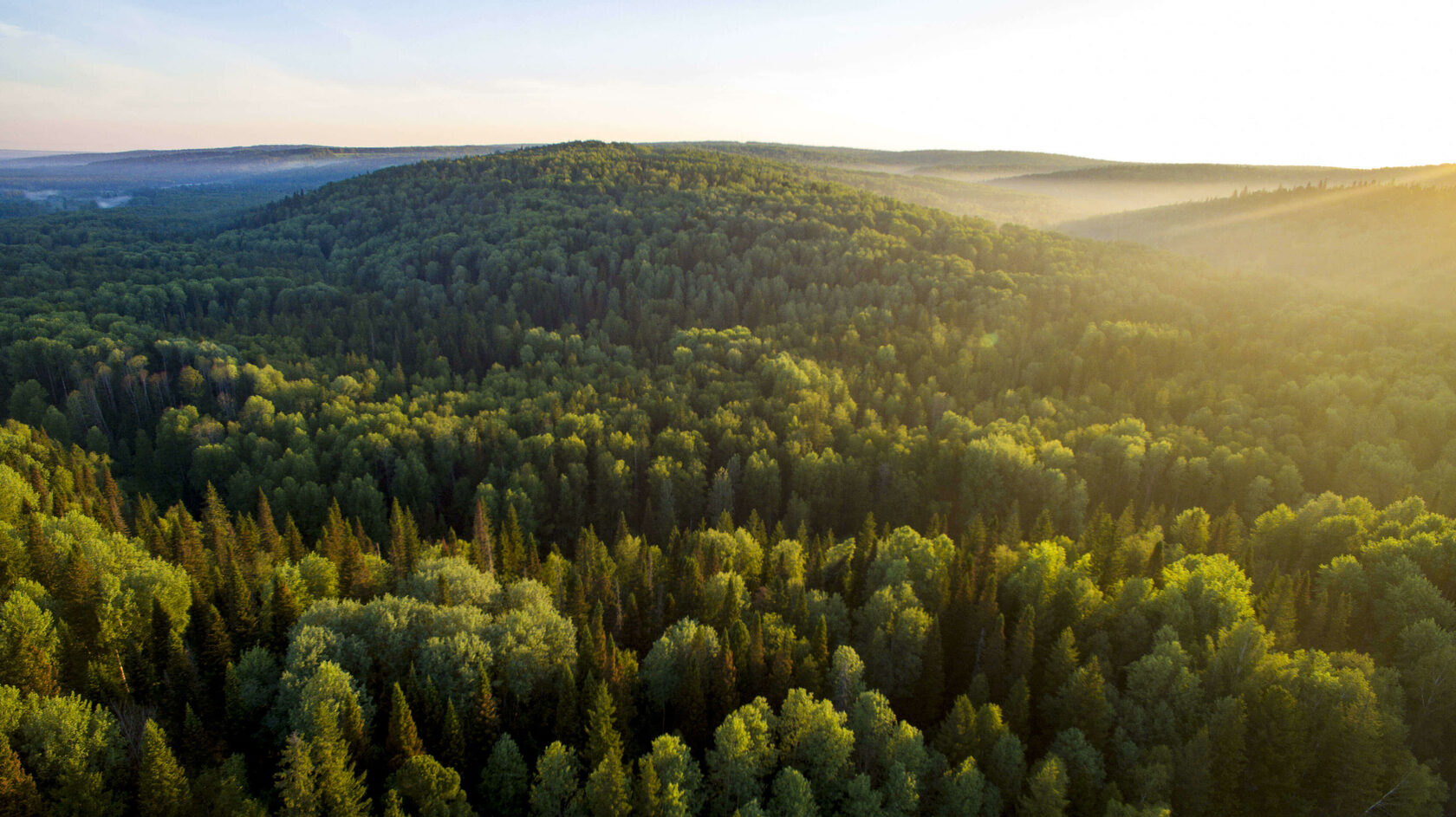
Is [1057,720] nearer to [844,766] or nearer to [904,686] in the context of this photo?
[904,686]

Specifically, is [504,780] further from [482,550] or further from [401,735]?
[482,550]

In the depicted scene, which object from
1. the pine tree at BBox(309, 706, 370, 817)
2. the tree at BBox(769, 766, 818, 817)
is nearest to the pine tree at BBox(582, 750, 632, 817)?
the tree at BBox(769, 766, 818, 817)

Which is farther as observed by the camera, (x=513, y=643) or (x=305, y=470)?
(x=305, y=470)

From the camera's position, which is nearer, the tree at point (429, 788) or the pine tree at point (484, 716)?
the tree at point (429, 788)

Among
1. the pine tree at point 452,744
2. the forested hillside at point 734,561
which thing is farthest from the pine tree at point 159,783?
the pine tree at point 452,744

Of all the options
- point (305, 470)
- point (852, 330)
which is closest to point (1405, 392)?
point (852, 330)

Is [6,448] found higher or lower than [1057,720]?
higher

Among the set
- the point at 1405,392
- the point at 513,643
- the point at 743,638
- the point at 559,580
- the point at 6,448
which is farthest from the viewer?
the point at 1405,392

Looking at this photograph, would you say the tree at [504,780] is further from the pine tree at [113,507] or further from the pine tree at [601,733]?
the pine tree at [113,507]
